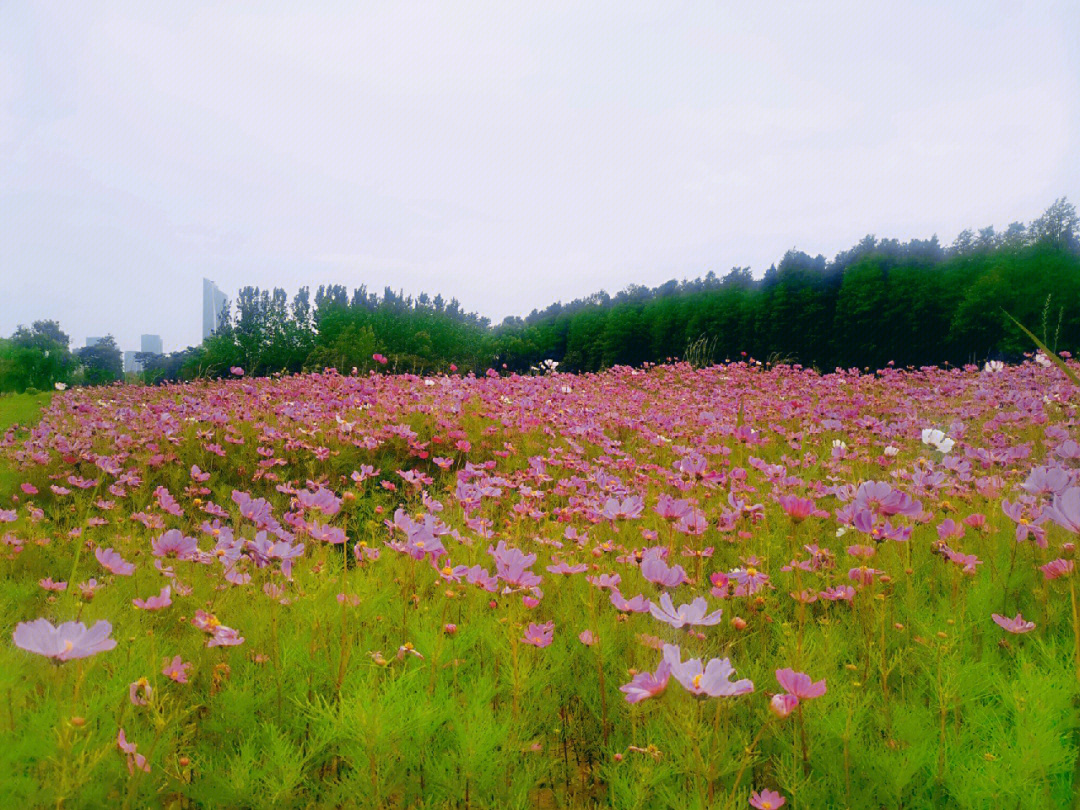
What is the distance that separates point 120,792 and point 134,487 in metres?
3.12

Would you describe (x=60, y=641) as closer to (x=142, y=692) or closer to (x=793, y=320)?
(x=142, y=692)

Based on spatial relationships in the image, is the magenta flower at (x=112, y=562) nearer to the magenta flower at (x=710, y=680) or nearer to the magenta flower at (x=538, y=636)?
the magenta flower at (x=538, y=636)

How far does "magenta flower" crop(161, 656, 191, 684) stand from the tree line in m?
10.6

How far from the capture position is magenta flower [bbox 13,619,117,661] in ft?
3.15

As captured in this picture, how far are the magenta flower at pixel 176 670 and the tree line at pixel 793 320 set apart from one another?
10.6 m

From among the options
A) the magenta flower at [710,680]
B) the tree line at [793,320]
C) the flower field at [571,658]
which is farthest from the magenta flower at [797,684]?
the tree line at [793,320]

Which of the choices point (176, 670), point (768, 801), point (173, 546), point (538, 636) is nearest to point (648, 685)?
point (768, 801)

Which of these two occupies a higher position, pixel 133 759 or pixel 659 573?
pixel 659 573

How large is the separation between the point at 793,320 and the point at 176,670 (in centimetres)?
3435

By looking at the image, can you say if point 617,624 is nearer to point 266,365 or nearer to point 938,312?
point 266,365

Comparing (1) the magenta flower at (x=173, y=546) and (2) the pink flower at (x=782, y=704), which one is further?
(1) the magenta flower at (x=173, y=546)

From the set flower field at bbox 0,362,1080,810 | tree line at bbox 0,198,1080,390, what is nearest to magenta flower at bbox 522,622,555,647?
flower field at bbox 0,362,1080,810

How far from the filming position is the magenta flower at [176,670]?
1.37 metres

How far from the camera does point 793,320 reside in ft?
106
